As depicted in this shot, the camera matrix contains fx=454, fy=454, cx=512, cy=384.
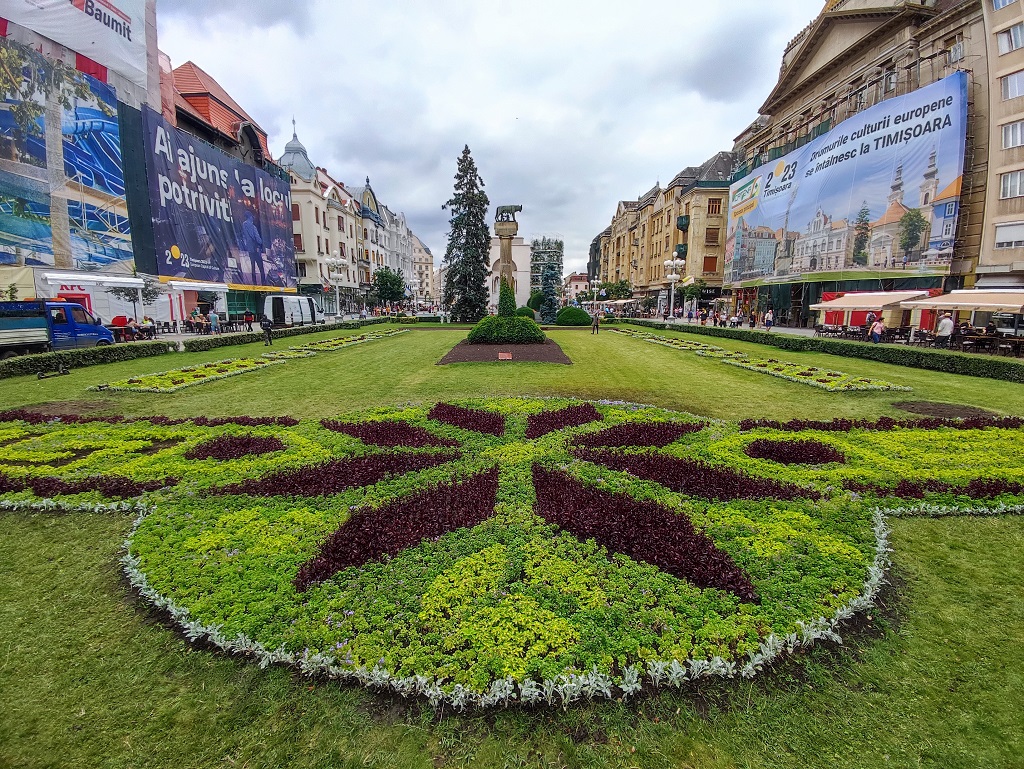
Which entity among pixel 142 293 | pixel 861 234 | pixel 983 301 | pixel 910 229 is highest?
pixel 861 234

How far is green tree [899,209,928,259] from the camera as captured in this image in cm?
2564

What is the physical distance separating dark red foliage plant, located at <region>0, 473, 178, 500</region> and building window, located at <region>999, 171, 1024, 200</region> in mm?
35380

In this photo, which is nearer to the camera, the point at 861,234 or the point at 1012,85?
the point at 1012,85

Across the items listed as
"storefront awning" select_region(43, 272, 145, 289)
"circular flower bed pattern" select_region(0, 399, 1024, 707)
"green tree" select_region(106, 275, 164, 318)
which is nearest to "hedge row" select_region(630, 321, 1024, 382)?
"circular flower bed pattern" select_region(0, 399, 1024, 707)

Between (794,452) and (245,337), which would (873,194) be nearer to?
(794,452)

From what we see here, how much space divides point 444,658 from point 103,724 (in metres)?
1.87

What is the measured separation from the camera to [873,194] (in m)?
28.6

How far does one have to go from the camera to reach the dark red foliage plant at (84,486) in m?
5.39

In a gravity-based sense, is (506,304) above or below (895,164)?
below

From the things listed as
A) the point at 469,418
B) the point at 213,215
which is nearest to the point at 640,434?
the point at 469,418

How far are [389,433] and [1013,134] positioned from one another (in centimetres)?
3373

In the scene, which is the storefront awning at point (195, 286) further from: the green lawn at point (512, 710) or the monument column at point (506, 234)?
the green lawn at point (512, 710)

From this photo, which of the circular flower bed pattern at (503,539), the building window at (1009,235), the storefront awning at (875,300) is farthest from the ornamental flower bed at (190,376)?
the building window at (1009,235)

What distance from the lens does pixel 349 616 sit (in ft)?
10.6
